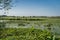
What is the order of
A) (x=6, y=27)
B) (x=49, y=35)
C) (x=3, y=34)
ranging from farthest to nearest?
(x=6, y=27) < (x=3, y=34) < (x=49, y=35)

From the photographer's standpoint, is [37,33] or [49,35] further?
[37,33]

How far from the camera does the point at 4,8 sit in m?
4.09

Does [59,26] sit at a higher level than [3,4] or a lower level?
lower

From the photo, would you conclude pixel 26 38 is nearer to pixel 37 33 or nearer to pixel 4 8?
pixel 37 33

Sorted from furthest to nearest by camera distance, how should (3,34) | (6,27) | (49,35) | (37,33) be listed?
(6,27) < (3,34) < (37,33) < (49,35)

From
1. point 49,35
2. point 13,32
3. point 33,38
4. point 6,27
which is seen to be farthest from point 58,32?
point 6,27

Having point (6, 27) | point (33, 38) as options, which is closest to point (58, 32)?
point (33, 38)

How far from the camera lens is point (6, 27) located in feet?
15.3

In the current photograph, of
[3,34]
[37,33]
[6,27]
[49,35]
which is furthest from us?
[6,27]

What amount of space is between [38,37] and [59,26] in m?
0.77

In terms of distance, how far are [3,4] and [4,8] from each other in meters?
0.09

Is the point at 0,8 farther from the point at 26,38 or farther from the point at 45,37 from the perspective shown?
the point at 45,37

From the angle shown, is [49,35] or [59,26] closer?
[49,35]

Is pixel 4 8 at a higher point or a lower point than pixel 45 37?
higher
